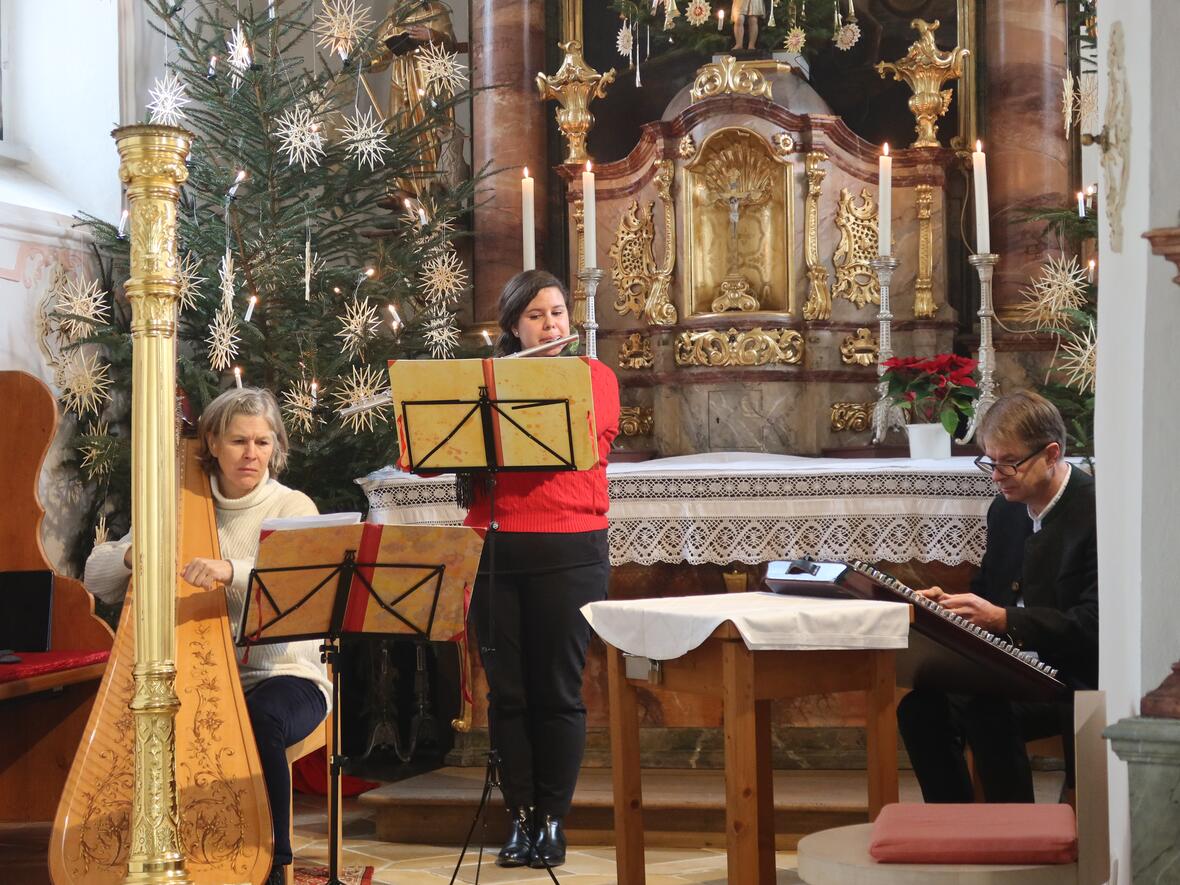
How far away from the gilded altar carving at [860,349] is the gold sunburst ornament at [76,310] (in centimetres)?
319

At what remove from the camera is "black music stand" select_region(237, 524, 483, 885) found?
13.0 ft

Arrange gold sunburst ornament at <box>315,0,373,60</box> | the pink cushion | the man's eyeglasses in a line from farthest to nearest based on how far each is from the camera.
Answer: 1. gold sunburst ornament at <box>315,0,373,60</box>
2. the man's eyeglasses
3. the pink cushion

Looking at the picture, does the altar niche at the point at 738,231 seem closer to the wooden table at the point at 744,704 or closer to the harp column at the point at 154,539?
the wooden table at the point at 744,704

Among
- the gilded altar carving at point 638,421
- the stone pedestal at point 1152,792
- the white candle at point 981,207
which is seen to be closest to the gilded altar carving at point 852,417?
the gilded altar carving at point 638,421

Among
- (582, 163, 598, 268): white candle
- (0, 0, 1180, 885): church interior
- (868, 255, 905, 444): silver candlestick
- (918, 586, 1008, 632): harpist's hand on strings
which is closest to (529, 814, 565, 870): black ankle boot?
(0, 0, 1180, 885): church interior

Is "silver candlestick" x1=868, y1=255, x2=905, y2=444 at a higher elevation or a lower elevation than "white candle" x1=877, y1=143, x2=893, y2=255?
lower

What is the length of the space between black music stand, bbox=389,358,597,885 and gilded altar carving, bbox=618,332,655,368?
10.7 ft

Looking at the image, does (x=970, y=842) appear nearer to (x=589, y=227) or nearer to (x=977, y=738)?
(x=977, y=738)

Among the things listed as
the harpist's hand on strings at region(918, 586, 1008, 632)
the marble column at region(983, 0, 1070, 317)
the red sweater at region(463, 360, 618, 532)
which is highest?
the marble column at region(983, 0, 1070, 317)

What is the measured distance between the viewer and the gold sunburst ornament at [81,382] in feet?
21.8

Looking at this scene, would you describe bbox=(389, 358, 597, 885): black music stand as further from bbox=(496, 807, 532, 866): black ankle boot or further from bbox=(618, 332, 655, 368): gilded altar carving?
bbox=(618, 332, 655, 368): gilded altar carving

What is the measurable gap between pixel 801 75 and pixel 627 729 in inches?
168

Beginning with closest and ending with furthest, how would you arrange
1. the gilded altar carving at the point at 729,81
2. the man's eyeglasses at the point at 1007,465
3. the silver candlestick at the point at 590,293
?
the man's eyeglasses at the point at 1007,465
the silver candlestick at the point at 590,293
the gilded altar carving at the point at 729,81

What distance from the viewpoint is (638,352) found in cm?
766
